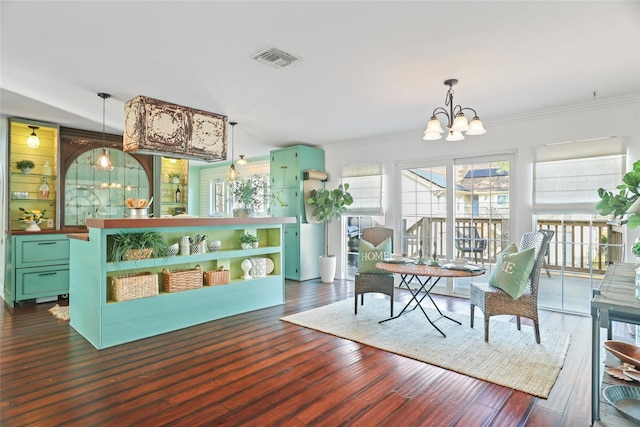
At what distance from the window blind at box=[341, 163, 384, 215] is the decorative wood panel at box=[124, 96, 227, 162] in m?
2.47

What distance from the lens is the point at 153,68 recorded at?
3.22m

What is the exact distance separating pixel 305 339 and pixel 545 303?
3212mm

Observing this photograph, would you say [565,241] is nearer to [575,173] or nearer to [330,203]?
[575,173]

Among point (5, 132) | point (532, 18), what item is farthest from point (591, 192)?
point (5, 132)

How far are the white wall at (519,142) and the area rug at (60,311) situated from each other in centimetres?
461

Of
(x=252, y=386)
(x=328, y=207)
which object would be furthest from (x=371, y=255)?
(x=252, y=386)

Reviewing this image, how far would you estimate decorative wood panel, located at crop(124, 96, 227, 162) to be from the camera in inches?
154

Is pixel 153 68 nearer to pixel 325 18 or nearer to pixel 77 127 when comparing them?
pixel 325 18

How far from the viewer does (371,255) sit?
429 centimetres

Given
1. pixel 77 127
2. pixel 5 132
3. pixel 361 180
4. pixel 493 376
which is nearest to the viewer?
pixel 493 376

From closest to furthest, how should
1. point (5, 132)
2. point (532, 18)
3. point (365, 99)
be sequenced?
1. point (532, 18)
2. point (365, 99)
3. point (5, 132)

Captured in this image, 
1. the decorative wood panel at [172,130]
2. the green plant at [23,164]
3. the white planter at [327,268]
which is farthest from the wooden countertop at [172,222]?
the green plant at [23,164]

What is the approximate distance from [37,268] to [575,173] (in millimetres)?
6968

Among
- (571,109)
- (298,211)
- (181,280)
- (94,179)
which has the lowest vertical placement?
(181,280)
